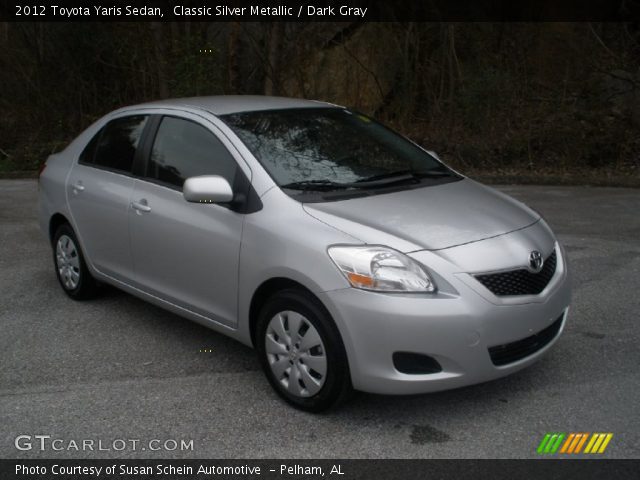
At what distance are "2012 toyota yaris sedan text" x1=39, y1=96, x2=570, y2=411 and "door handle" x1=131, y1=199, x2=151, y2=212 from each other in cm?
3

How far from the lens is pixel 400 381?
3.69 m

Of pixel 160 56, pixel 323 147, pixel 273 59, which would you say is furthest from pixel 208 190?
pixel 160 56

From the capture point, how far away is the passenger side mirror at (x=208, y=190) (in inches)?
165

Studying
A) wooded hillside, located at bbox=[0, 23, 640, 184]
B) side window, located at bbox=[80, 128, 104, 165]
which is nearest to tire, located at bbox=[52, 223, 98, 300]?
side window, located at bbox=[80, 128, 104, 165]

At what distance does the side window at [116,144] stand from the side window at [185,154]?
0.31m

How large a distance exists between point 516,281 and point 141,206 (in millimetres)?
2445

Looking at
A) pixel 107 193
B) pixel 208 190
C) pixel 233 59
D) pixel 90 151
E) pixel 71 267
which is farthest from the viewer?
pixel 233 59

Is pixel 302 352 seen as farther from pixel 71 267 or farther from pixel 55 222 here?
pixel 55 222

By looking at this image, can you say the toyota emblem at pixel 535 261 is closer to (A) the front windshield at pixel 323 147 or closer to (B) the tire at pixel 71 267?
(A) the front windshield at pixel 323 147

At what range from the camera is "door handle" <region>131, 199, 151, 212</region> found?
4879 mm

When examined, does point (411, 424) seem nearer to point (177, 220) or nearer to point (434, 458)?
point (434, 458)

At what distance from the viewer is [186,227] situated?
455 centimetres

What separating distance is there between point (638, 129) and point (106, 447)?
36.1 ft

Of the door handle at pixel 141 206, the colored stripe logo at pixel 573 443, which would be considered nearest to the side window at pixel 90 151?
the door handle at pixel 141 206
